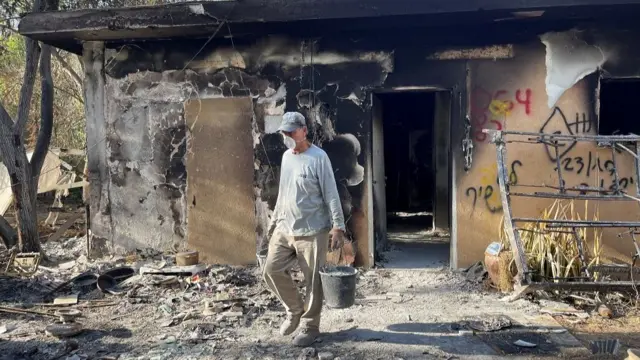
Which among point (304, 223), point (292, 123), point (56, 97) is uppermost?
point (56, 97)

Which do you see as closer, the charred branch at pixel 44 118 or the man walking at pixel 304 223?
the man walking at pixel 304 223

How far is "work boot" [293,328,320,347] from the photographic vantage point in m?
4.46

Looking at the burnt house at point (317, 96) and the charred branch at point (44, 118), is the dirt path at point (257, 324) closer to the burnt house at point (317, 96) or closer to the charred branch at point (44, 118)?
the burnt house at point (317, 96)

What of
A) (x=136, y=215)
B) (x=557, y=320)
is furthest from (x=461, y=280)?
(x=136, y=215)

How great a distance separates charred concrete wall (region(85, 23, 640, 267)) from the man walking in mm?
2603

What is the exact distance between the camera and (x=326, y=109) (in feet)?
23.1

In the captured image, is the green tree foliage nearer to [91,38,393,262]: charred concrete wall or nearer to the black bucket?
[91,38,393,262]: charred concrete wall

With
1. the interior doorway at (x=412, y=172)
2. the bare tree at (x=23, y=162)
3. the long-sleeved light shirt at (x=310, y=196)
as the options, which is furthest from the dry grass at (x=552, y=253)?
the bare tree at (x=23, y=162)

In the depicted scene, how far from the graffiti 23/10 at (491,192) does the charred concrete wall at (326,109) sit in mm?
14

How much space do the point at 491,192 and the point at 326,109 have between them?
2522 millimetres

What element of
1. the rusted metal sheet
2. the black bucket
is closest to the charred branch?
the rusted metal sheet

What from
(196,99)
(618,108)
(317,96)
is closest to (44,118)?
(196,99)

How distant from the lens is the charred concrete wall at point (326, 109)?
21.9ft

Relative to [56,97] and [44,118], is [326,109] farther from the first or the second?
[56,97]
